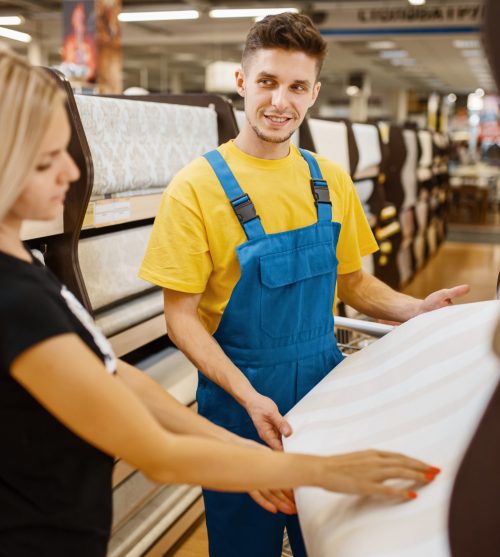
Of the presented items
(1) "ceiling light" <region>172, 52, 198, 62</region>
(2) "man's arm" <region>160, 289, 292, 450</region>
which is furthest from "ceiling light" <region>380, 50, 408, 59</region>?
(2) "man's arm" <region>160, 289, 292, 450</region>

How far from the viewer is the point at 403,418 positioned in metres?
1.26

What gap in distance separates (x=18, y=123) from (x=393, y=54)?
22.3m

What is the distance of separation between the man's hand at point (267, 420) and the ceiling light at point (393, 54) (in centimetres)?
2100

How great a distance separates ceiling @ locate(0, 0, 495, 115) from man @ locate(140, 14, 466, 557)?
8939 mm

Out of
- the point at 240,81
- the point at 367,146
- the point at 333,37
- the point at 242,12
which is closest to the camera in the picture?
the point at 240,81

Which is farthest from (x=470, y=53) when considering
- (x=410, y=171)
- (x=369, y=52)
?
(x=410, y=171)

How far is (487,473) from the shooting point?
33.2 inches

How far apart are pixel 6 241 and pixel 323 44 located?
1191 millimetres

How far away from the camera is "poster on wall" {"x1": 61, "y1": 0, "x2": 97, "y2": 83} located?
32.9 ft

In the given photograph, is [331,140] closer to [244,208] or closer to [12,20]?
[244,208]

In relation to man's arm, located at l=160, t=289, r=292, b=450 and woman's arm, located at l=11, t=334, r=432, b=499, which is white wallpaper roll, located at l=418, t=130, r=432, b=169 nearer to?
man's arm, located at l=160, t=289, r=292, b=450

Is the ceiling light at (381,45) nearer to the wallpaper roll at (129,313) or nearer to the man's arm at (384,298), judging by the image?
the wallpaper roll at (129,313)

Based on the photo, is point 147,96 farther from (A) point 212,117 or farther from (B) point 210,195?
(B) point 210,195

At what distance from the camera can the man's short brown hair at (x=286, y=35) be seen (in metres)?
1.81
